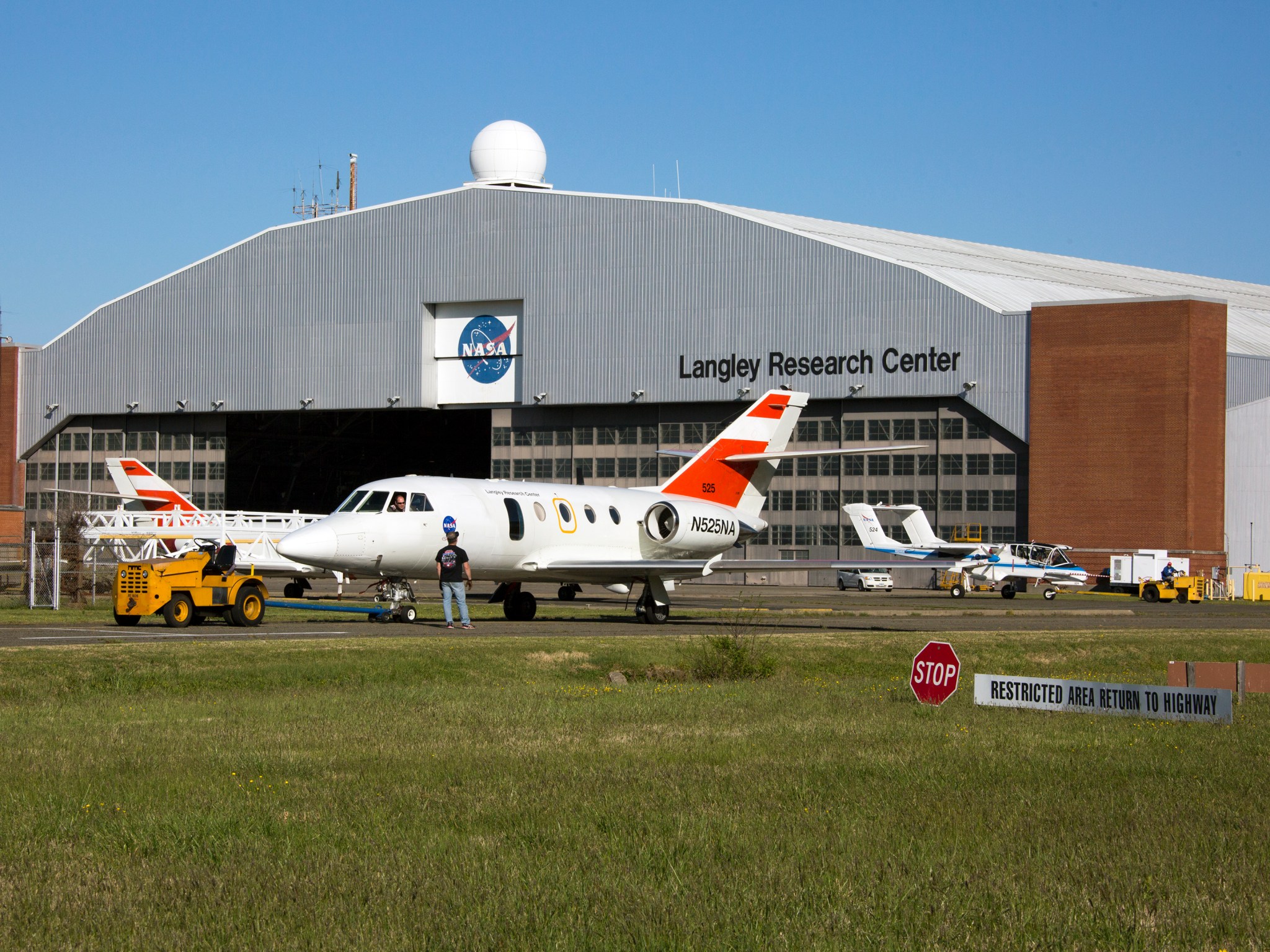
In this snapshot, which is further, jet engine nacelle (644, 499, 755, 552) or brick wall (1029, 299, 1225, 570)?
brick wall (1029, 299, 1225, 570)

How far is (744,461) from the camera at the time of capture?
36.1m

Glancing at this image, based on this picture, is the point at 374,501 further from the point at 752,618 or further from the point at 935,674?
the point at 935,674

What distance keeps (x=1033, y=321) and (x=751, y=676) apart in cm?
5101

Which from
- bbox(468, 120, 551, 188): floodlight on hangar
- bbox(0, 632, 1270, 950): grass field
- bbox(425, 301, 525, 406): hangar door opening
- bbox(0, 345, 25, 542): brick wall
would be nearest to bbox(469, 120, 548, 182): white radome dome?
bbox(468, 120, 551, 188): floodlight on hangar

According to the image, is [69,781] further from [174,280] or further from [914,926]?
[174,280]

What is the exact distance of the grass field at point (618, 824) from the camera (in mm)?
6453

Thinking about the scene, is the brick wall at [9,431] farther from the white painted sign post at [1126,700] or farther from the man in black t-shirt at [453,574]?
the white painted sign post at [1126,700]

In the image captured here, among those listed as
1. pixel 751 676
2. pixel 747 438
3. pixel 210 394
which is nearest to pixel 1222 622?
pixel 747 438

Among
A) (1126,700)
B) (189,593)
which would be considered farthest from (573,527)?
(1126,700)

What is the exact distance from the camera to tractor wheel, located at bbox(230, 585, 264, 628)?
25.5 m

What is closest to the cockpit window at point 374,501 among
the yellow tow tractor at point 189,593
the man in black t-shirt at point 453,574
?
the man in black t-shirt at point 453,574

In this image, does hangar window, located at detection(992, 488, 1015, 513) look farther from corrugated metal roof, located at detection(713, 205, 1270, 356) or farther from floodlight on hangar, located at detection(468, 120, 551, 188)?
floodlight on hangar, located at detection(468, 120, 551, 188)

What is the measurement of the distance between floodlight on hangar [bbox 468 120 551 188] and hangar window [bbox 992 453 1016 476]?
28338 mm

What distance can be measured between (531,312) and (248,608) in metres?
50.2
